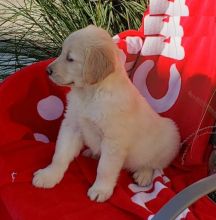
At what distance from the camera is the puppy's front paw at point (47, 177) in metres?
2.17

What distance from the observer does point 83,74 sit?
2047 mm

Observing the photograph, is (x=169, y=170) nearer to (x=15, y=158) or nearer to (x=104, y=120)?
(x=104, y=120)

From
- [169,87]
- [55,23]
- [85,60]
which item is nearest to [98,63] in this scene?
[85,60]

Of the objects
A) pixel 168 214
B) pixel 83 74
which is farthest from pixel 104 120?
pixel 168 214

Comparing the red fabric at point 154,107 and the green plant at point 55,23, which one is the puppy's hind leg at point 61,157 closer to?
the red fabric at point 154,107

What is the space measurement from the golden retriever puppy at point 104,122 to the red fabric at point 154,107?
2.2 inches

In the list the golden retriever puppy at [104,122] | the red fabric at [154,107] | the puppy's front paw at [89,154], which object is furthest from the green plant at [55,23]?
the golden retriever puppy at [104,122]

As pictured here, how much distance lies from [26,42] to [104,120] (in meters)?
1.37

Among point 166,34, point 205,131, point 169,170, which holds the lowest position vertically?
point 169,170

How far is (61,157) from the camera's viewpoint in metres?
2.28

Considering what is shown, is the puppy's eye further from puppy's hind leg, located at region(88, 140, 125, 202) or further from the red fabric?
the red fabric

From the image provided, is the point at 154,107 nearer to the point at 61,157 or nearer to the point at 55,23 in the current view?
the point at 61,157

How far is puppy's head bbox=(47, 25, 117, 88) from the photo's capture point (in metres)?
2.00

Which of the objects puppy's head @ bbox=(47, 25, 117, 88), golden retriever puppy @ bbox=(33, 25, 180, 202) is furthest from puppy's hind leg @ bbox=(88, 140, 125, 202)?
puppy's head @ bbox=(47, 25, 117, 88)
